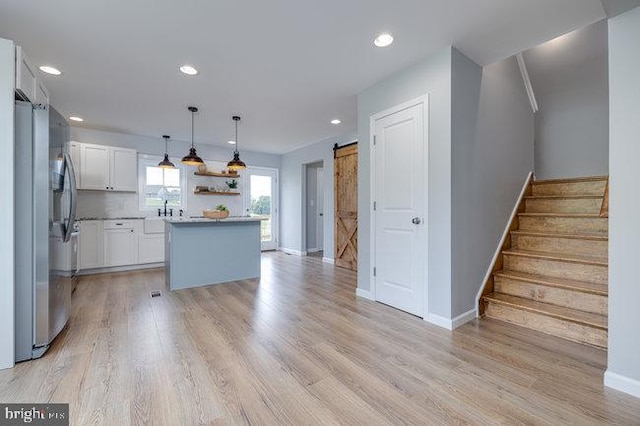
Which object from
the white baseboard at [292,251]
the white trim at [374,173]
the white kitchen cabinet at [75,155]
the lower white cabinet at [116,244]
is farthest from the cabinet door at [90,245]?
the white trim at [374,173]

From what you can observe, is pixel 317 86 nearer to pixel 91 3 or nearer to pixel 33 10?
pixel 91 3

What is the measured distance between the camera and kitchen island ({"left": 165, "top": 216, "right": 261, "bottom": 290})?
12.4 ft

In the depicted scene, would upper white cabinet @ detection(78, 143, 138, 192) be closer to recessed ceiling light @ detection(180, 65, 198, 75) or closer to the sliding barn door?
recessed ceiling light @ detection(180, 65, 198, 75)

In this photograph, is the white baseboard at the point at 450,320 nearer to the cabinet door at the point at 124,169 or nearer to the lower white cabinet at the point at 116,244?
the lower white cabinet at the point at 116,244

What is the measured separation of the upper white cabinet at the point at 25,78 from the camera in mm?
1937

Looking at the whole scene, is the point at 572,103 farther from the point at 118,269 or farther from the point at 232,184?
the point at 118,269

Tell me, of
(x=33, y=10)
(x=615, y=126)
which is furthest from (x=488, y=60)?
(x=33, y=10)

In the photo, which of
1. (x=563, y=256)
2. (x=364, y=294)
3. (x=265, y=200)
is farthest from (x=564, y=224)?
(x=265, y=200)

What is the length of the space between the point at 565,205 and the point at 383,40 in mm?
2993

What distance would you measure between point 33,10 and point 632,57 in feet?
13.4

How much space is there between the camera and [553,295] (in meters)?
2.63

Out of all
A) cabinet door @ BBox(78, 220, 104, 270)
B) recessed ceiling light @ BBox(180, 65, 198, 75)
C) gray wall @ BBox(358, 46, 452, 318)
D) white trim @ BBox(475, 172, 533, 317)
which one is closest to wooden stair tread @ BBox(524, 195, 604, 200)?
white trim @ BBox(475, 172, 533, 317)

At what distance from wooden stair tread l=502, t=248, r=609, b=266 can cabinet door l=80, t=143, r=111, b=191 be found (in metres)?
6.33

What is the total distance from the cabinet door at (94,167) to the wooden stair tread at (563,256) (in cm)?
633
